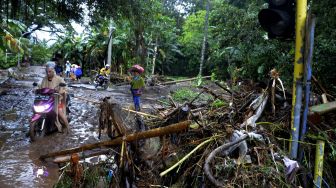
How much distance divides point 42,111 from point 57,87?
0.69 metres

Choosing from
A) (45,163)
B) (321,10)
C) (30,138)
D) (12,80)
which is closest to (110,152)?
(45,163)

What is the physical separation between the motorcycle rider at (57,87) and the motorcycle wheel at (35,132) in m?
0.42

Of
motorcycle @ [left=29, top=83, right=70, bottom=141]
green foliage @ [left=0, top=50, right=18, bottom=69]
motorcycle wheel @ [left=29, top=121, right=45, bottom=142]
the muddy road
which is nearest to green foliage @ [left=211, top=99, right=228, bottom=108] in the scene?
the muddy road

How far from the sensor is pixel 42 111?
25.7ft

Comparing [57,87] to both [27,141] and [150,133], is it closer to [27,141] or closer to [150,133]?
[27,141]

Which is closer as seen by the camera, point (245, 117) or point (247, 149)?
point (247, 149)

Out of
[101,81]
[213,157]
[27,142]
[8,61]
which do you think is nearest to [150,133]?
[213,157]

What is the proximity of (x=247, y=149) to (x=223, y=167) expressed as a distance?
48cm

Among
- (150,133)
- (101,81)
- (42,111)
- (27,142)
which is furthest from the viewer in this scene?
(101,81)

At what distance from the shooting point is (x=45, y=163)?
6.36 meters

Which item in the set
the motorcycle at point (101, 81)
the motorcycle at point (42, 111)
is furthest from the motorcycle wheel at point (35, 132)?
the motorcycle at point (101, 81)

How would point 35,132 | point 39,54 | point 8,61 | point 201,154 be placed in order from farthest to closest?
point 39,54 → point 8,61 → point 35,132 → point 201,154

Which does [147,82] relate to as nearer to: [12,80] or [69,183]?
[12,80]

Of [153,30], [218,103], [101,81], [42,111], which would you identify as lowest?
[42,111]
